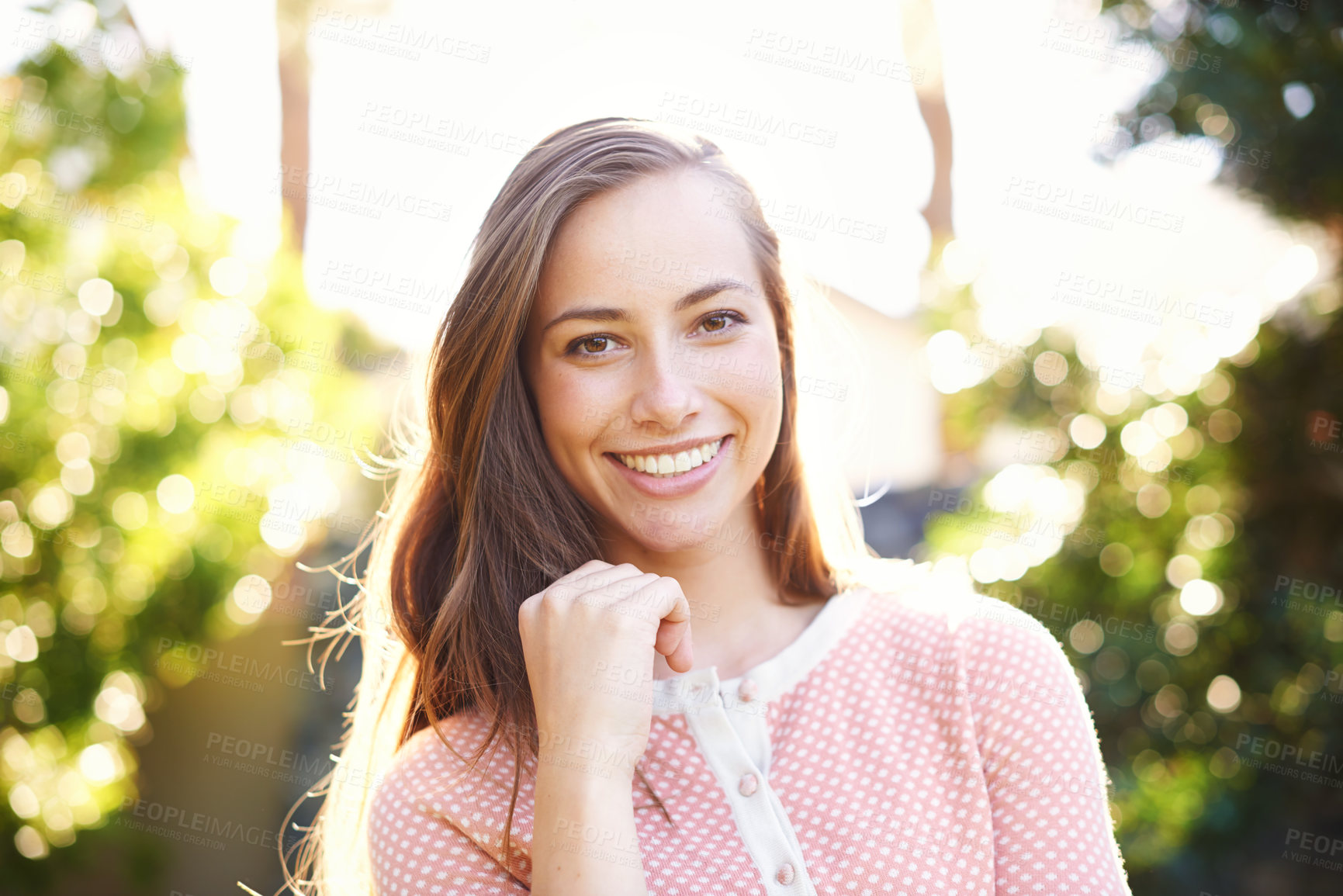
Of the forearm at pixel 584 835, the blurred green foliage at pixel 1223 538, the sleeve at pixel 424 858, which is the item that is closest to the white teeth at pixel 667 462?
the forearm at pixel 584 835

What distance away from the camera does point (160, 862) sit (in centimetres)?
306

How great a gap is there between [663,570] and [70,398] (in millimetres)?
1902

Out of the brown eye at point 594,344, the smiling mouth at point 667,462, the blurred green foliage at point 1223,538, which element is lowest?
the blurred green foliage at point 1223,538

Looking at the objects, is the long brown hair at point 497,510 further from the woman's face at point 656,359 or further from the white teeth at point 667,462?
the white teeth at point 667,462

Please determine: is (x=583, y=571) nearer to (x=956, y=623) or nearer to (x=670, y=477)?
(x=670, y=477)

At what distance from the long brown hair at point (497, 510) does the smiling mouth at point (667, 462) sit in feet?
0.61

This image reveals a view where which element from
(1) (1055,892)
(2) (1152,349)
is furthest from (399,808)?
(2) (1152,349)

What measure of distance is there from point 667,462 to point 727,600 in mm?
306

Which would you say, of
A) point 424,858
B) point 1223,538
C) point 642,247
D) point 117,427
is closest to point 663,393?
point 642,247

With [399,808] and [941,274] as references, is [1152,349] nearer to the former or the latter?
[941,274]

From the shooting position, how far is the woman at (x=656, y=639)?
4.25 feet

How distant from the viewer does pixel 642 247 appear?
1432 mm

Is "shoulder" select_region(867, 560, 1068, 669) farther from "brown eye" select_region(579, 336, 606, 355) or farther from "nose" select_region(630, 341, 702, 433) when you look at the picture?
"brown eye" select_region(579, 336, 606, 355)

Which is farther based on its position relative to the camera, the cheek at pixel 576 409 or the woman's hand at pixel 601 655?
the cheek at pixel 576 409
